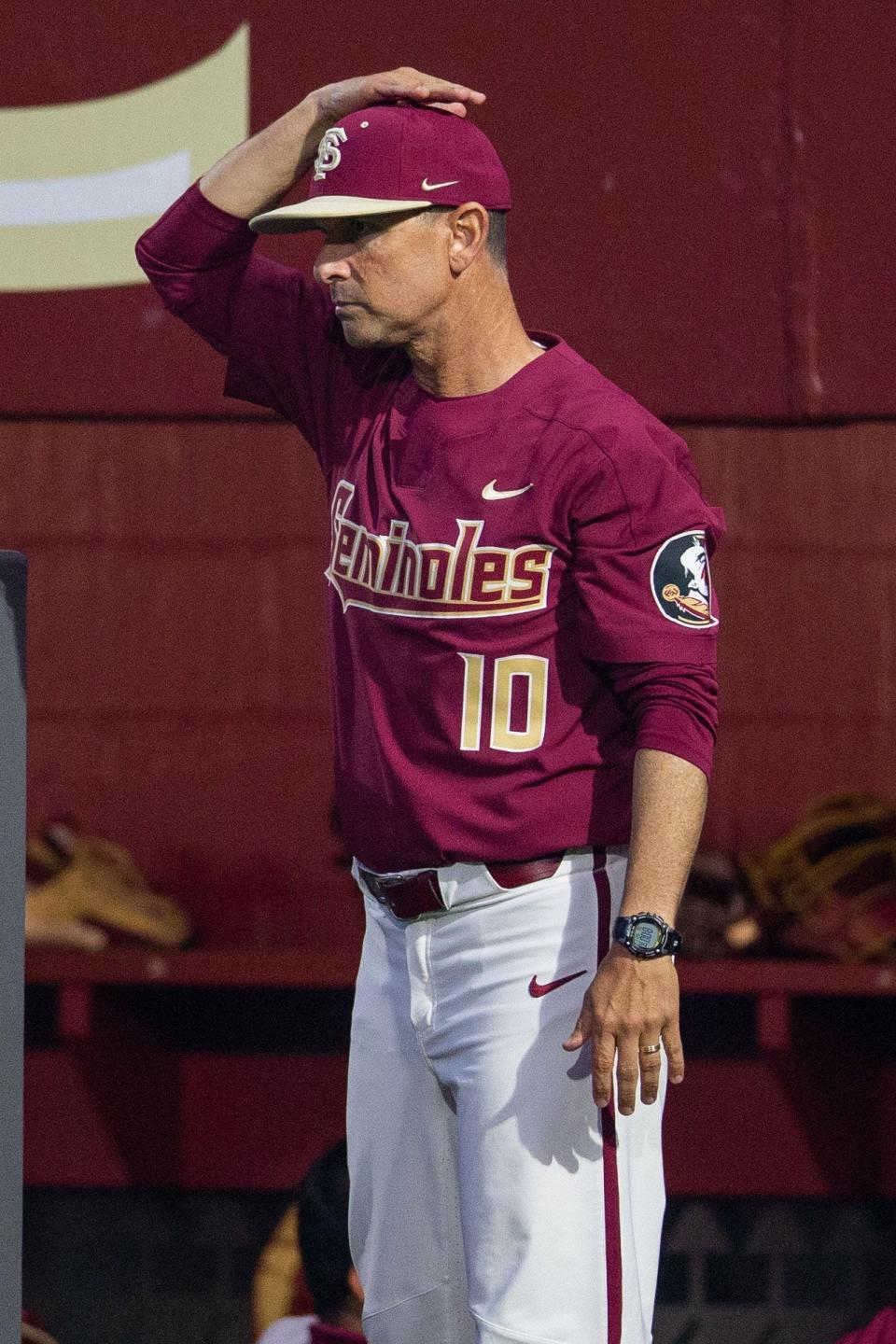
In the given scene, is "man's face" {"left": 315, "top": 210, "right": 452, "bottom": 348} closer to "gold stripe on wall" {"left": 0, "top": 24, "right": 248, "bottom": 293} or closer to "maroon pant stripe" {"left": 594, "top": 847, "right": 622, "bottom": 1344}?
"maroon pant stripe" {"left": 594, "top": 847, "right": 622, "bottom": 1344}

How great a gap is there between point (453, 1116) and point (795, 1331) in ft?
6.31

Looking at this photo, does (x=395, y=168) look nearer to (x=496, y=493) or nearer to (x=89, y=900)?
(x=496, y=493)

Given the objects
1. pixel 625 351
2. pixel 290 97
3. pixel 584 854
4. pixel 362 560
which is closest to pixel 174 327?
pixel 290 97

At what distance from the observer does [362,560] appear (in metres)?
2.13

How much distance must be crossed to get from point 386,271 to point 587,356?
1.48 metres

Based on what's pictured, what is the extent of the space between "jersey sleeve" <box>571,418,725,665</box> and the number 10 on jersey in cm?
7

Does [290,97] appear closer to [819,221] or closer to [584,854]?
[819,221]

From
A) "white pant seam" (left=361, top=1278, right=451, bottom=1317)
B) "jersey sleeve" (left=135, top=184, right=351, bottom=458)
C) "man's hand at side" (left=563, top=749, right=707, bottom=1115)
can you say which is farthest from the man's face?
"white pant seam" (left=361, top=1278, right=451, bottom=1317)

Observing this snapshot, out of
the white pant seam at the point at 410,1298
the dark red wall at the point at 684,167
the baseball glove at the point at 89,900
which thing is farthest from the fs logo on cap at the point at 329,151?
the baseball glove at the point at 89,900

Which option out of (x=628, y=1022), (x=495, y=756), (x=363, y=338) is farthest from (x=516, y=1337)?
(x=363, y=338)

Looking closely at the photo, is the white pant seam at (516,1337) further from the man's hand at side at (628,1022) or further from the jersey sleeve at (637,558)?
the jersey sleeve at (637,558)

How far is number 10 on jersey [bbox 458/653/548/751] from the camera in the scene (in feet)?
6.72

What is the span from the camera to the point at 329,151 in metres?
2.11

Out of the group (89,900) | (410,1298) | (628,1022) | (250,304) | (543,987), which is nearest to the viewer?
(628,1022)
